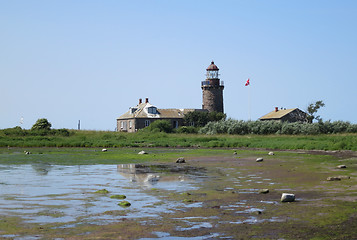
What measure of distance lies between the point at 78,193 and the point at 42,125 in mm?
60850

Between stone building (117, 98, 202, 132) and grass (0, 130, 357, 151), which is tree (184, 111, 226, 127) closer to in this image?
Result: stone building (117, 98, 202, 132)

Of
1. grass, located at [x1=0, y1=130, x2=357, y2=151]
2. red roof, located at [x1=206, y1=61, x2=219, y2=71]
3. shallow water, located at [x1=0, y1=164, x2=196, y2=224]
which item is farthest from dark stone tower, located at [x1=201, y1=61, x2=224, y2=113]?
shallow water, located at [x1=0, y1=164, x2=196, y2=224]

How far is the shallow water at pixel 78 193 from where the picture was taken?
12.9 meters

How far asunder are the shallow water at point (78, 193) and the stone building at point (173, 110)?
223 feet

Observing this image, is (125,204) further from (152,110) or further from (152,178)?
(152,110)

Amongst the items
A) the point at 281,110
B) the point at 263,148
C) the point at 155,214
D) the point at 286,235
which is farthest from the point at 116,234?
the point at 281,110

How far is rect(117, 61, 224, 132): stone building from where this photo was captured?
309 ft

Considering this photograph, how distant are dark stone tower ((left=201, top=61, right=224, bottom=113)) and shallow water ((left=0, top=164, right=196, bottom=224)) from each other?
72644 millimetres

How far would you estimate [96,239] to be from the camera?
1003cm

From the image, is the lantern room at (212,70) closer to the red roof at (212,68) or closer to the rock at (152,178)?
the red roof at (212,68)

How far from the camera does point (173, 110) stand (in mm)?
99250

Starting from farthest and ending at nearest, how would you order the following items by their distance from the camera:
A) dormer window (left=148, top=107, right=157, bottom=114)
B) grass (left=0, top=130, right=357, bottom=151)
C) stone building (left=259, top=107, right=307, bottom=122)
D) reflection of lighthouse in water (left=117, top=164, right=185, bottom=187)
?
1. dormer window (left=148, top=107, right=157, bottom=114)
2. stone building (left=259, top=107, right=307, bottom=122)
3. grass (left=0, top=130, right=357, bottom=151)
4. reflection of lighthouse in water (left=117, top=164, right=185, bottom=187)

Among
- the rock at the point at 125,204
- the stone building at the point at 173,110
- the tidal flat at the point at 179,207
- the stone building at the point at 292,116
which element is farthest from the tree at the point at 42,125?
the rock at the point at 125,204

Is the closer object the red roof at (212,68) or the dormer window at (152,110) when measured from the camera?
the dormer window at (152,110)
